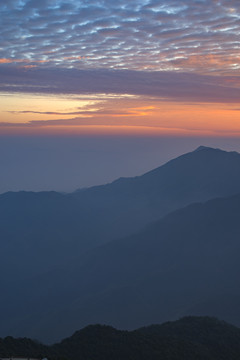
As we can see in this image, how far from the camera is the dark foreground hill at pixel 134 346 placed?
36625 mm

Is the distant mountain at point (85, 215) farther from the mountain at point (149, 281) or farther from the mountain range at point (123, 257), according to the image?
the mountain at point (149, 281)

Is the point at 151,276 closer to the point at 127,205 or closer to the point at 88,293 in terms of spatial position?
the point at 88,293

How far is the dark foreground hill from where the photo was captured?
3662cm

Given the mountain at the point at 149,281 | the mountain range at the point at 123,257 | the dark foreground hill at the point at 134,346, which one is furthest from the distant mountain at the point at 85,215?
the dark foreground hill at the point at 134,346

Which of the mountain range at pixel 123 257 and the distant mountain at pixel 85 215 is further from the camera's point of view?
the distant mountain at pixel 85 215

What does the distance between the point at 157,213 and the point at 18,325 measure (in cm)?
8851

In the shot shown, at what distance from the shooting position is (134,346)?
41.2 metres

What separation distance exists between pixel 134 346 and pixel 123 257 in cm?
8256

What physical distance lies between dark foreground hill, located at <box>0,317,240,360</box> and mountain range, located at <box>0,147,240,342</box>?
28.9 meters

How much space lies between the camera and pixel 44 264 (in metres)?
137

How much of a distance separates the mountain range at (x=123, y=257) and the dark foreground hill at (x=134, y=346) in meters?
28.9

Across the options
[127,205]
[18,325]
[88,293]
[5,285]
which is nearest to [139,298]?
[88,293]

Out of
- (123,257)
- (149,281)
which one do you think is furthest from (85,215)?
(149,281)

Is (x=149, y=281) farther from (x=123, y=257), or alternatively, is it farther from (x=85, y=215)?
(x=85, y=215)
